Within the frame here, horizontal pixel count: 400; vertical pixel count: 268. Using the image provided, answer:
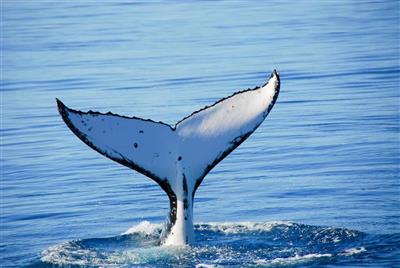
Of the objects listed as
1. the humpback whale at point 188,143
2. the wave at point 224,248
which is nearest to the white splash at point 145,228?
the wave at point 224,248

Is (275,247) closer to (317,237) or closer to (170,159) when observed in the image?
(317,237)

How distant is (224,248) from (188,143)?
1041 millimetres

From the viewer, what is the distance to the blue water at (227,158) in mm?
9312

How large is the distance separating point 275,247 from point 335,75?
38.4 feet

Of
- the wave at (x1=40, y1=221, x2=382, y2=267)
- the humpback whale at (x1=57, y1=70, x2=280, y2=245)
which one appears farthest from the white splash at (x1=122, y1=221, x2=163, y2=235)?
the humpback whale at (x1=57, y1=70, x2=280, y2=245)

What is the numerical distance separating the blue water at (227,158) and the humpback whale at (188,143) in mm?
391

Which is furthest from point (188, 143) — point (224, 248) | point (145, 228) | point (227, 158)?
point (227, 158)

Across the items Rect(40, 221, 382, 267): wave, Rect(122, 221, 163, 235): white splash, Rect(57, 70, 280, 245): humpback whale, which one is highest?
Rect(57, 70, 280, 245): humpback whale

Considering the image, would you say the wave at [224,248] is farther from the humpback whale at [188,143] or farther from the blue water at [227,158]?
the humpback whale at [188,143]

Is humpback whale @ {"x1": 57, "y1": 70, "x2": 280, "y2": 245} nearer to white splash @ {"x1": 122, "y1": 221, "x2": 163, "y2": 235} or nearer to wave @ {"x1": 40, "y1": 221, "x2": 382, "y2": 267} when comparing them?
wave @ {"x1": 40, "y1": 221, "x2": 382, "y2": 267}

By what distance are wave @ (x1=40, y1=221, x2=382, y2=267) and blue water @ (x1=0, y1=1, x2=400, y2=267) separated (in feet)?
0.05

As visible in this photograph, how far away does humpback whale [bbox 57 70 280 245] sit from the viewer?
825 cm

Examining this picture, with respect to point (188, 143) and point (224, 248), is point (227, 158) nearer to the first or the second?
point (224, 248)

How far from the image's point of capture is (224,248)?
9.04 meters
